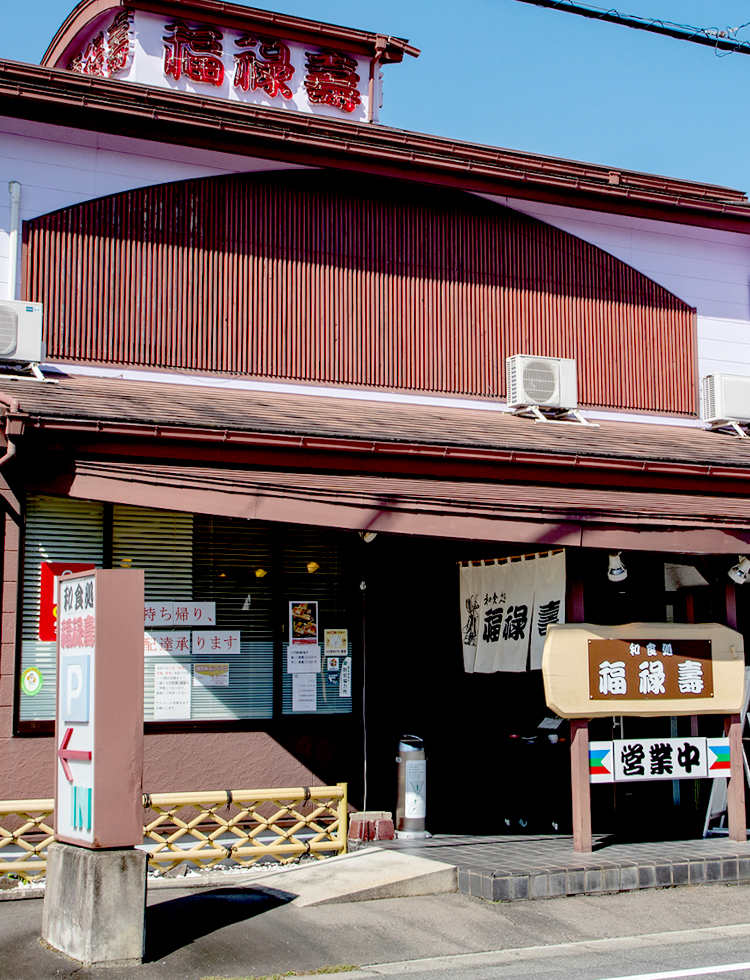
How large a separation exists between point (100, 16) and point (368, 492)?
975 cm

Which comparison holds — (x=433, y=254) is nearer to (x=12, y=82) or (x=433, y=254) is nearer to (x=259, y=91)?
(x=259, y=91)

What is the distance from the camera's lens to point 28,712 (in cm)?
993

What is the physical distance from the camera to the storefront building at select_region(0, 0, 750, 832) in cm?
981

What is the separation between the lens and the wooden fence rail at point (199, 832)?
861 cm

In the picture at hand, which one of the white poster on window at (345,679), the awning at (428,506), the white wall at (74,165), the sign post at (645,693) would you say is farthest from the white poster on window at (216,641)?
the white wall at (74,165)

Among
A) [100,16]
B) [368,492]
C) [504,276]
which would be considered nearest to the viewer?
[368,492]

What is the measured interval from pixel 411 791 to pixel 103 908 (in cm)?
460

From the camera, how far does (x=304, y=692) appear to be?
11.2 m

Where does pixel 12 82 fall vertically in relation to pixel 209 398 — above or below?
above

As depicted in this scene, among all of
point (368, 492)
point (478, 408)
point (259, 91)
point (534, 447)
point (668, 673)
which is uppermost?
point (259, 91)

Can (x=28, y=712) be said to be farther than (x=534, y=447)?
No

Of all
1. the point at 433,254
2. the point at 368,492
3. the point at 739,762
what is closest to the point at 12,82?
the point at 433,254

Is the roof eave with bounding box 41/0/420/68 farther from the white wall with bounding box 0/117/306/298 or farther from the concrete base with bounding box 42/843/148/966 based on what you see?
the concrete base with bounding box 42/843/148/966

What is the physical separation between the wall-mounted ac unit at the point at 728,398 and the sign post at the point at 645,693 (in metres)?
4.77
